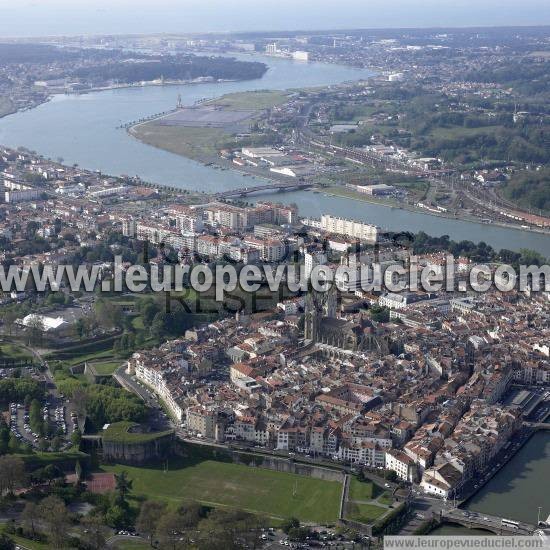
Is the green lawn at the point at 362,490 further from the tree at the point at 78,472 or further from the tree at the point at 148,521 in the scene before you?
the tree at the point at 78,472

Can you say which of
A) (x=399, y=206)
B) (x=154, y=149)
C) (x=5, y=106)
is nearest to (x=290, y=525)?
(x=399, y=206)

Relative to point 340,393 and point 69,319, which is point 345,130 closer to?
point 69,319

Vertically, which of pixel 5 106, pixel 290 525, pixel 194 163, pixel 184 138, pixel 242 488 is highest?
pixel 5 106

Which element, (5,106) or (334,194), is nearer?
(334,194)

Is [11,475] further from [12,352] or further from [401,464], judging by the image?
[12,352]

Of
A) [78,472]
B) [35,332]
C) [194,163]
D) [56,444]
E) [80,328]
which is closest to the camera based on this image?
[78,472]

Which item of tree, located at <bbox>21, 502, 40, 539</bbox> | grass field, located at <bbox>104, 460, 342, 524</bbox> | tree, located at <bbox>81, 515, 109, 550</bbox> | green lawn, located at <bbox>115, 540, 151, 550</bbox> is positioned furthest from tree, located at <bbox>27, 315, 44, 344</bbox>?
green lawn, located at <bbox>115, 540, 151, 550</bbox>

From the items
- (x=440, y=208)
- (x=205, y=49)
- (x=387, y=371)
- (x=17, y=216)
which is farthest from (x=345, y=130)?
(x=205, y=49)

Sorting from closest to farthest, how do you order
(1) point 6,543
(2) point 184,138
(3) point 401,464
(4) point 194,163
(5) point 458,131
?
(1) point 6,543, (3) point 401,464, (4) point 194,163, (2) point 184,138, (5) point 458,131

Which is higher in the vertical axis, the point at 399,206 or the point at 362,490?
the point at 399,206
